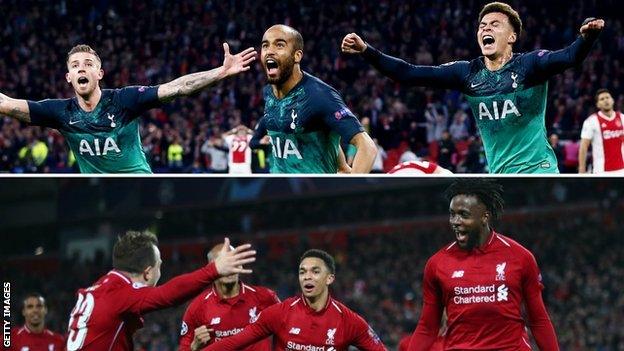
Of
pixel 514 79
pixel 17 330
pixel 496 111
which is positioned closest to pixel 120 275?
pixel 17 330

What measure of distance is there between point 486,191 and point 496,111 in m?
1.68

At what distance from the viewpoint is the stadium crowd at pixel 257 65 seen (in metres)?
22.5

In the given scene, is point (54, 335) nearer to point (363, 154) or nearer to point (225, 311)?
point (225, 311)

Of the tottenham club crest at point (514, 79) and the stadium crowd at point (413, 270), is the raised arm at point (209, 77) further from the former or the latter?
the tottenham club crest at point (514, 79)

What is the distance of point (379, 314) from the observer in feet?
25.7

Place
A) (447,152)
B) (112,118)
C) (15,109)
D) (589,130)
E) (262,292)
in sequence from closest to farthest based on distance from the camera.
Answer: (262,292)
(15,109)
(112,118)
(589,130)
(447,152)

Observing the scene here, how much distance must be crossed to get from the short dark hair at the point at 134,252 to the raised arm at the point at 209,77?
1.71 meters

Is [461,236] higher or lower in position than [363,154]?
lower

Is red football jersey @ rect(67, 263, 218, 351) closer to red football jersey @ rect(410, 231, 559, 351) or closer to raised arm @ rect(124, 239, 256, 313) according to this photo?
raised arm @ rect(124, 239, 256, 313)

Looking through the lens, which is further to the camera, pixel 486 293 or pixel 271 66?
pixel 271 66

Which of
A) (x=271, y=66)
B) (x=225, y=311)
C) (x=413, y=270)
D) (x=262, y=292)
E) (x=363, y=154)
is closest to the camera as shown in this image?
(x=413, y=270)

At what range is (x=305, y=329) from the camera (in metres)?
7.91

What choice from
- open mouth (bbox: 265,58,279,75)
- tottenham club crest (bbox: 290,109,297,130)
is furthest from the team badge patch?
open mouth (bbox: 265,58,279,75)

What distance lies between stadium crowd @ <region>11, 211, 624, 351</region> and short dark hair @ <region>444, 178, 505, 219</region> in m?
0.17
